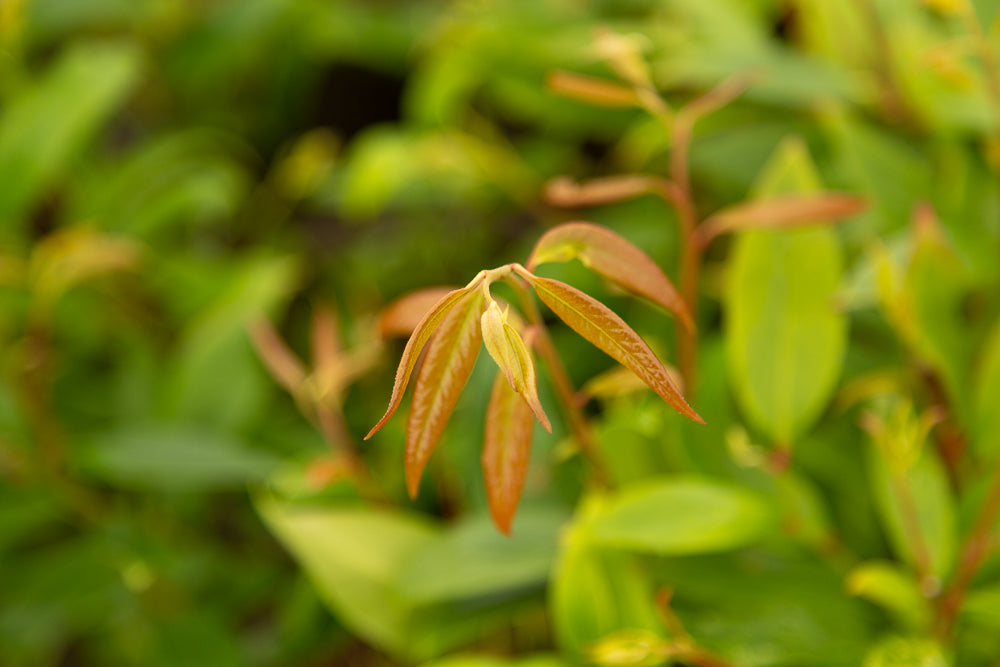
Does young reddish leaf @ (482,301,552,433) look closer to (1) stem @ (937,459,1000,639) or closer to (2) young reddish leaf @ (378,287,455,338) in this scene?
(2) young reddish leaf @ (378,287,455,338)

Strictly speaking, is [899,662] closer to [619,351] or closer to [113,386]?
[619,351]

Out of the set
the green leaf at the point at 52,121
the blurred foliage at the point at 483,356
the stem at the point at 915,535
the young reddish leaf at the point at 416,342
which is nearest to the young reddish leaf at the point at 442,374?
the young reddish leaf at the point at 416,342

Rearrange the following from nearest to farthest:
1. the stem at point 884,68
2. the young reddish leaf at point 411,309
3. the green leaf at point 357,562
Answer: the young reddish leaf at point 411,309 → the green leaf at point 357,562 → the stem at point 884,68

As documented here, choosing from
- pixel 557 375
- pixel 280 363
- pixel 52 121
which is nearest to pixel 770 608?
pixel 557 375

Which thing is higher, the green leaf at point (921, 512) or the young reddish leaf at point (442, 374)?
the young reddish leaf at point (442, 374)

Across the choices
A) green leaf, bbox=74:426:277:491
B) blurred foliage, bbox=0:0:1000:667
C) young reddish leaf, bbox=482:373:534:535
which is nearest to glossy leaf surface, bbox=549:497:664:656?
blurred foliage, bbox=0:0:1000:667

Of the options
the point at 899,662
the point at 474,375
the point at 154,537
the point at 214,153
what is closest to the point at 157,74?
the point at 214,153

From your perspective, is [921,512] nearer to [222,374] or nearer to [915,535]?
[915,535]

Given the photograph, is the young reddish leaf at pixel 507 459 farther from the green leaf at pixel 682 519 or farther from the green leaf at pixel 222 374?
the green leaf at pixel 222 374
